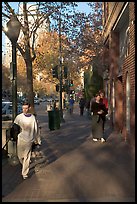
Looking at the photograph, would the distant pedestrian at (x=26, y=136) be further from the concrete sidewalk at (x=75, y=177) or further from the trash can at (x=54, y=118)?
the trash can at (x=54, y=118)

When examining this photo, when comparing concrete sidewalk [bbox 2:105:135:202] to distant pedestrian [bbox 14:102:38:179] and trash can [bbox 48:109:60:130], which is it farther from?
trash can [bbox 48:109:60:130]

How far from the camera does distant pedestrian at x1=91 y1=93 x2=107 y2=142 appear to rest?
537 inches

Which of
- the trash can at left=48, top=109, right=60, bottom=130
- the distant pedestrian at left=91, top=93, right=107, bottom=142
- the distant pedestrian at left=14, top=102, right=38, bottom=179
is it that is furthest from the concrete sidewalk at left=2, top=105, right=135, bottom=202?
the trash can at left=48, top=109, right=60, bottom=130

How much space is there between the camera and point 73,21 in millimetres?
14484

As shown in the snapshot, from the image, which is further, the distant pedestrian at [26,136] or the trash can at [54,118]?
the trash can at [54,118]

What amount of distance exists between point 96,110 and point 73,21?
3.79 metres

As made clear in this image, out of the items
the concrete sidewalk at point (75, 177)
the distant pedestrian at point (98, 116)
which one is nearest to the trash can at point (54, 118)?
the distant pedestrian at point (98, 116)

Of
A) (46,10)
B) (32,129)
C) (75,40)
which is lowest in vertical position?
(32,129)

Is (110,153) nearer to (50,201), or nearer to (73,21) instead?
(50,201)

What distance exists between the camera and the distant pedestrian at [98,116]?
1363 cm

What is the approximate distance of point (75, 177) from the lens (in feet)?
25.4

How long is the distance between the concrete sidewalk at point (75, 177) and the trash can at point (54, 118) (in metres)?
6.18

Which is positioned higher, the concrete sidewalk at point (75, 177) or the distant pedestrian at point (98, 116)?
the distant pedestrian at point (98, 116)

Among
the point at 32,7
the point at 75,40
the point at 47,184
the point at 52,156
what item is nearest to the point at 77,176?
the point at 47,184
